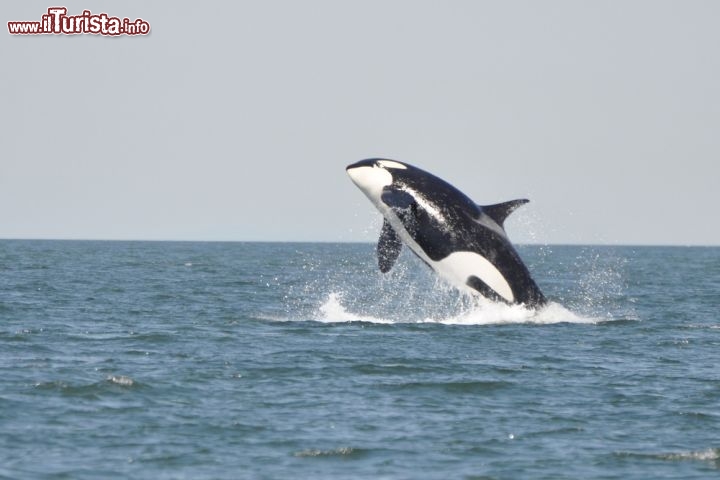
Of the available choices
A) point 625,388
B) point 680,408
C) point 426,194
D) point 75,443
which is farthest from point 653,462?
point 426,194

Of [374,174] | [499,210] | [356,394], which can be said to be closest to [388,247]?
[374,174]

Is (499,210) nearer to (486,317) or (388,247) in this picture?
(388,247)

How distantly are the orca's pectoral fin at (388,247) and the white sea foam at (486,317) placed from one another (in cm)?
241

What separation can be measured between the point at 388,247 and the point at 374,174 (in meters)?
1.59

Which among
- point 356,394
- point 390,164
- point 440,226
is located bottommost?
point 356,394

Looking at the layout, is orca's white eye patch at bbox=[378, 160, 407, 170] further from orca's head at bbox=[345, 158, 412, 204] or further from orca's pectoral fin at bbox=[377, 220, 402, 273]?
orca's pectoral fin at bbox=[377, 220, 402, 273]

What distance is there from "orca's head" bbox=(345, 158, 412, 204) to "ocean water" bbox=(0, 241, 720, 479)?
310 cm

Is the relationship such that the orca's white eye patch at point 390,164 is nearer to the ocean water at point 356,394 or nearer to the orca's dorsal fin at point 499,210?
the orca's dorsal fin at point 499,210

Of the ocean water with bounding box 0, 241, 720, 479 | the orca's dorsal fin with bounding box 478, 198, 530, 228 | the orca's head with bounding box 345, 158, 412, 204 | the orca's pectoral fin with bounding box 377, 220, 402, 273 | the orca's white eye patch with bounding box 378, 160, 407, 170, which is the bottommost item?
the ocean water with bounding box 0, 241, 720, 479

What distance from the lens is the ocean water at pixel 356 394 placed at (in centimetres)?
1554

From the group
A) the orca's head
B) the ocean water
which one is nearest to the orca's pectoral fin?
the orca's head

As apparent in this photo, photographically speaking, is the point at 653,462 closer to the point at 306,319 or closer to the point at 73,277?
the point at 306,319

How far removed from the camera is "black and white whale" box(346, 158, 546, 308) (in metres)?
25.8

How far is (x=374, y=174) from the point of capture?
2583 cm
